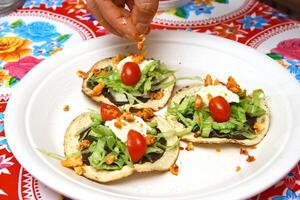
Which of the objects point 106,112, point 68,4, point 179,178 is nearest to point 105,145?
point 106,112

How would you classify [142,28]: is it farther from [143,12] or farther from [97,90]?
[97,90]

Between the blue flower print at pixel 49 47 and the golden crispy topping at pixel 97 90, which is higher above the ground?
the golden crispy topping at pixel 97 90

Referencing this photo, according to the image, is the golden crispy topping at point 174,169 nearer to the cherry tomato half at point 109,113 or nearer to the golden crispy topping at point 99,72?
the cherry tomato half at point 109,113

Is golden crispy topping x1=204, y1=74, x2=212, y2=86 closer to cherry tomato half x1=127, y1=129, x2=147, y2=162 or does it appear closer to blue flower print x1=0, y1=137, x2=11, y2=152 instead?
cherry tomato half x1=127, y1=129, x2=147, y2=162

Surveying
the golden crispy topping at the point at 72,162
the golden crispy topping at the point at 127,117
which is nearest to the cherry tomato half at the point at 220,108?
the golden crispy topping at the point at 127,117

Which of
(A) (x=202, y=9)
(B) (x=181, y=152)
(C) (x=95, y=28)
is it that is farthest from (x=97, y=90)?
(A) (x=202, y=9)

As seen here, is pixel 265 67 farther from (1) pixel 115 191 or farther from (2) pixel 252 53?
(1) pixel 115 191

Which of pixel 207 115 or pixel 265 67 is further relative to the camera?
pixel 265 67
